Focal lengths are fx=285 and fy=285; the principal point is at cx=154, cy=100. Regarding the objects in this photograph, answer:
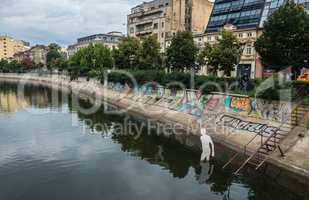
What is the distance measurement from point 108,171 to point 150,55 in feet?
163

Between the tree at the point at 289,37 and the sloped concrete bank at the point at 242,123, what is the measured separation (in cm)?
777

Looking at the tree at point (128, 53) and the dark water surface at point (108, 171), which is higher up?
the tree at point (128, 53)

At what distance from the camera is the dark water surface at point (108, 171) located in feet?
74.0

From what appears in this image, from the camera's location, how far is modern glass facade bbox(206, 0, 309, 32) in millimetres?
75250

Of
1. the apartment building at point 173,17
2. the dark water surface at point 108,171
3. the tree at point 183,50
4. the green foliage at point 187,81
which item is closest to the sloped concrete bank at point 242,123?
the green foliage at point 187,81

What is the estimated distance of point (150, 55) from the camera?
7319 cm

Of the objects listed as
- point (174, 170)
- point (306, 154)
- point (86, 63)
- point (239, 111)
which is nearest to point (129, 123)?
point (239, 111)

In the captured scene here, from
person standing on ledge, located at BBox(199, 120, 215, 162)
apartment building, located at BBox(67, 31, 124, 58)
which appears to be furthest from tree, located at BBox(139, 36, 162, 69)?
apartment building, located at BBox(67, 31, 124, 58)

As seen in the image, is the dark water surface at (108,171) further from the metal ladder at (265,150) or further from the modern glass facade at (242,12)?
the modern glass facade at (242,12)

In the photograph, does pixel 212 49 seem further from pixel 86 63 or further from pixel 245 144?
pixel 86 63

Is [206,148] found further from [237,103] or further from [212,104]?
[212,104]

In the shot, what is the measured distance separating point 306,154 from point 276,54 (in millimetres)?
17397

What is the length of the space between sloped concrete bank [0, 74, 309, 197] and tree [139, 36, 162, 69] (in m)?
13.0

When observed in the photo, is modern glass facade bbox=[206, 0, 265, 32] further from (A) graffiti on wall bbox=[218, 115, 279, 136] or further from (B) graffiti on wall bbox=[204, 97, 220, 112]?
(A) graffiti on wall bbox=[218, 115, 279, 136]
